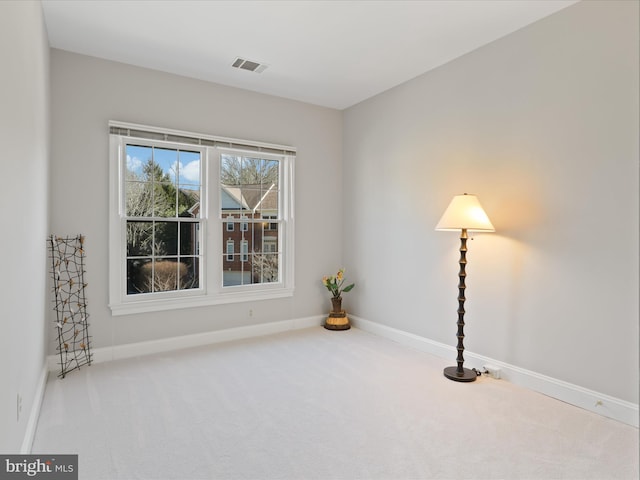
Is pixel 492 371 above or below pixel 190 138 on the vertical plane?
below

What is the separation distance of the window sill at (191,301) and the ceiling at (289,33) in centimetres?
234

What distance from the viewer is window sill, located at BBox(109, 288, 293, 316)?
379 cm

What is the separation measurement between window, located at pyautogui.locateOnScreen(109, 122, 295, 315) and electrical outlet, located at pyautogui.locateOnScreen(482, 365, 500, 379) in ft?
7.72

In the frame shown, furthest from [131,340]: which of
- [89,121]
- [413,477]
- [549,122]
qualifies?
[549,122]

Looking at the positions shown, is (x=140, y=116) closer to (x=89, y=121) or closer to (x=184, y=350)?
(x=89, y=121)

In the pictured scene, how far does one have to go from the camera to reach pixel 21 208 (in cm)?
204

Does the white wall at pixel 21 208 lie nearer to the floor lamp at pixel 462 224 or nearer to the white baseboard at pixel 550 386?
the floor lamp at pixel 462 224

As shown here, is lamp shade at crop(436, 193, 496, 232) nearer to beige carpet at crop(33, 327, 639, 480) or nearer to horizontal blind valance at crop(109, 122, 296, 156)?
beige carpet at crop(33, 327, 639, 480)

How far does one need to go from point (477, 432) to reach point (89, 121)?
405 centimetres

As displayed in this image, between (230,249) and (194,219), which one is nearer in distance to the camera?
(194,219)

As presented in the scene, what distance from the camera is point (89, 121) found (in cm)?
362

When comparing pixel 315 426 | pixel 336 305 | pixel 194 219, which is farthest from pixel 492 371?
pixel 194 219

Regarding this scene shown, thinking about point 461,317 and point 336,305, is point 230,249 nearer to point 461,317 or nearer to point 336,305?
point 336,305

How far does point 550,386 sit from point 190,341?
10.9 ft
